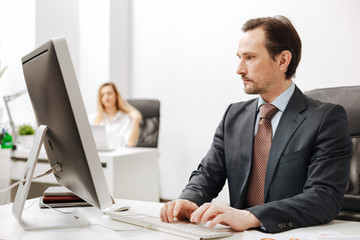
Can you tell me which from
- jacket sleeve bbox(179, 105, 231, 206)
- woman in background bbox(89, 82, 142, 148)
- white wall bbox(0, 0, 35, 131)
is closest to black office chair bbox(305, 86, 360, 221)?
jacket sleeve bbox(179, 105, 231, 206)

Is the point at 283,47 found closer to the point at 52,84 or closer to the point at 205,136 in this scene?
the point at 52,84

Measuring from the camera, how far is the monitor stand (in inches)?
41.6

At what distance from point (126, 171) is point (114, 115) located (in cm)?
115

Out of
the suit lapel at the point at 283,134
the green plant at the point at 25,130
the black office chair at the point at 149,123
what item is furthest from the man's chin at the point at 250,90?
Result: the green plant at the point at 25,130

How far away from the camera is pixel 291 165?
133 centimetres

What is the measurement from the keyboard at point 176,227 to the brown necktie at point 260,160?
38cm

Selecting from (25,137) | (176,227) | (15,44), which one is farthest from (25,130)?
(176,227)

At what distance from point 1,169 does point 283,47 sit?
175 centimetres

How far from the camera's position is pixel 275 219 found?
1025 mm

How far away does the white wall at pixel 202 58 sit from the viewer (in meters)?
3.43

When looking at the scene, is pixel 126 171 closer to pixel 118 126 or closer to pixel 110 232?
pixel 118 126

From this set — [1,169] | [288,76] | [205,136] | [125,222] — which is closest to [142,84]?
[205,136]

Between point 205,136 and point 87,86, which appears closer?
point 205,136

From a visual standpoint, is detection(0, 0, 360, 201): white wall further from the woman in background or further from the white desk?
the white desk
